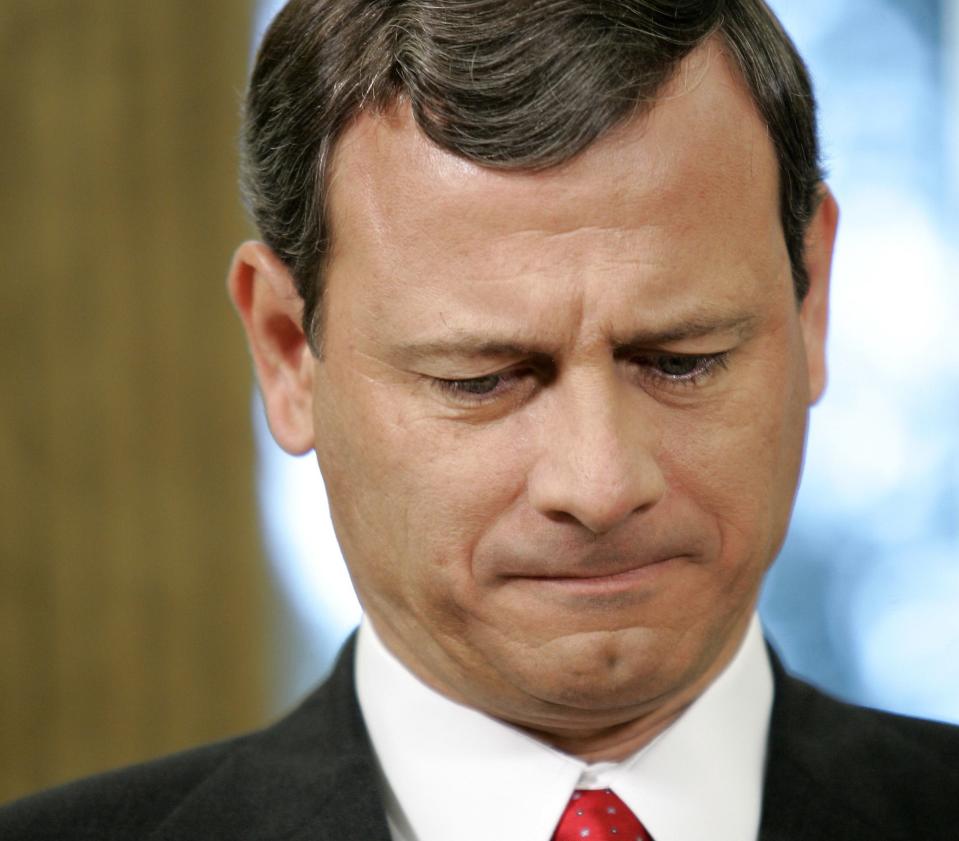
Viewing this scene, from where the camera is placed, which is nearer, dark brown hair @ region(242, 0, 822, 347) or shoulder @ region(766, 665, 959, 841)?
dark brown hair @ region(242, 0, 822, 347)

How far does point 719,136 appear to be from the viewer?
1.47 m

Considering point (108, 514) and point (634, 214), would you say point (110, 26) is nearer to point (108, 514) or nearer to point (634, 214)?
point (108, 514)

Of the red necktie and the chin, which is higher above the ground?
the chin

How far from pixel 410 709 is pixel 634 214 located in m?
0.59

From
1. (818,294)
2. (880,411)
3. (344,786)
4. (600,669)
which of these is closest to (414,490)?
(600,669)

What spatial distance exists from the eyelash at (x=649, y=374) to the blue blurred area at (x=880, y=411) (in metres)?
2.37

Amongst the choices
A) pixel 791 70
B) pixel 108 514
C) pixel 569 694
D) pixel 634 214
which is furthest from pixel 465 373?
pixel 108 514

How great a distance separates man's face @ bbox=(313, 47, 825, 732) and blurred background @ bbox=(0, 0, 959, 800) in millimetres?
2320

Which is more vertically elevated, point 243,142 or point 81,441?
point 243,142

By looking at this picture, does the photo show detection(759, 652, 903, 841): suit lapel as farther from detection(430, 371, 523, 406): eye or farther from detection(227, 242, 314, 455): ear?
detection(227, 242, 314, 455): ear

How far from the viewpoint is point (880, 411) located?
3.80 meters

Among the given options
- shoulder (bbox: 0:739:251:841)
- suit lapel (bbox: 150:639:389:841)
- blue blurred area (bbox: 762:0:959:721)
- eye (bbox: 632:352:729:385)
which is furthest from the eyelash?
blue blurred area (bbox: 762:0:959:721)

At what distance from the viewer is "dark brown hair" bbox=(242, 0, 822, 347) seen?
4.70 ft

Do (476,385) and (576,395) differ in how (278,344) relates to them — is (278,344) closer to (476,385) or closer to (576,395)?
(476,385)
